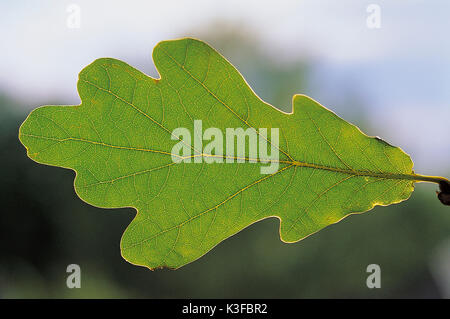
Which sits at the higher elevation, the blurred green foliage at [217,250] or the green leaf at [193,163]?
the blurred green foliage at [217,250]

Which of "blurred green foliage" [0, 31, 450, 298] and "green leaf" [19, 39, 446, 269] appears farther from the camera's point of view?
"blurred green foliage" [0, 31, 450, 298]

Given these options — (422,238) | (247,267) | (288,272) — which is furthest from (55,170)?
(422,238)

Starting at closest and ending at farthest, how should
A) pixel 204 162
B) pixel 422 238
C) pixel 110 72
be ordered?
pixel 110 72 < pixel 204 162 < pixel 422 238

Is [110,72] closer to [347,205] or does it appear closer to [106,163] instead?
[106,163]

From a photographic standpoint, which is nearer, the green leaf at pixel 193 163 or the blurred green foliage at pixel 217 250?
the green leaf at pixel 193 163

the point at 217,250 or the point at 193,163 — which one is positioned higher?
the point at 217,250

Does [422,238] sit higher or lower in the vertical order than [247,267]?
higher

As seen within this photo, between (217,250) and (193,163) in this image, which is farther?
(217,250)

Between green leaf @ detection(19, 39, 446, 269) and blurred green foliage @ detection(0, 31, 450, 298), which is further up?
blurred green foliage @ detection(0, 31, 450, 298)
